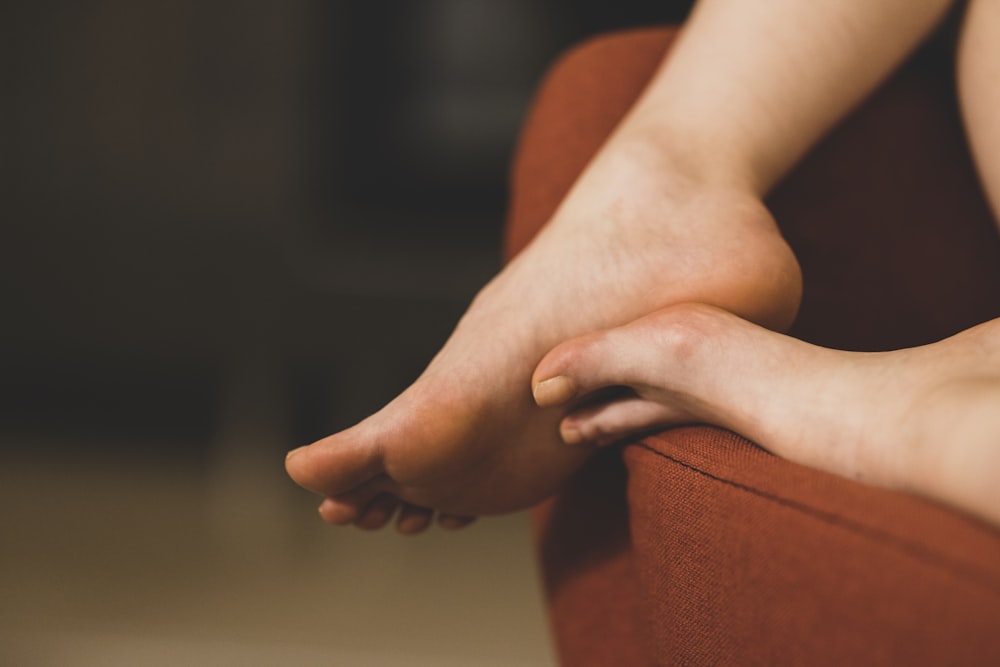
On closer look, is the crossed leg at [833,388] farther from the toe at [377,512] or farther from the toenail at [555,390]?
the toe at [377,512]

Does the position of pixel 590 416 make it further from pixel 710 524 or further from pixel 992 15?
pixel 992 15

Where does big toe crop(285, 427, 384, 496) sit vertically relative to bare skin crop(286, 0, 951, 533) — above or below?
below

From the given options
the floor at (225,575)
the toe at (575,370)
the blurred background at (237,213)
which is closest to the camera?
the toe at (575,370)

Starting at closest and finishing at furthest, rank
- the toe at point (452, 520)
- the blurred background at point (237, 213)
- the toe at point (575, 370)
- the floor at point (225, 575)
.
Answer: the toe at point (575, 370) → the toe at point (452, 520) → the floor at point (225, 575) → the blurred background at point (237, 213)

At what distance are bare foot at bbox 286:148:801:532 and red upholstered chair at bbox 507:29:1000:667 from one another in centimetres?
7

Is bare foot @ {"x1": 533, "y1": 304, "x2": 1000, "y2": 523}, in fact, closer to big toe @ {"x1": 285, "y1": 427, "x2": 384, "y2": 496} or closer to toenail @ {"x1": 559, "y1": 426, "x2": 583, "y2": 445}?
toenail @ {"x1": 559, "y1": 426, "x2": 583, "y2": 445}

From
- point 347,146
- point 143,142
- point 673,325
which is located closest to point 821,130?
point 673,325

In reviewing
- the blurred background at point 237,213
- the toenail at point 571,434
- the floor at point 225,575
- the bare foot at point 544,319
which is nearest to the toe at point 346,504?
the bare foot at point 544,319

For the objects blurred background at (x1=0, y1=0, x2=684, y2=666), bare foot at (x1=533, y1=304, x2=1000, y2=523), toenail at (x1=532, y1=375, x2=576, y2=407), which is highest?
blurred background at (x1=0, y1=0, x2=684, y2=666)

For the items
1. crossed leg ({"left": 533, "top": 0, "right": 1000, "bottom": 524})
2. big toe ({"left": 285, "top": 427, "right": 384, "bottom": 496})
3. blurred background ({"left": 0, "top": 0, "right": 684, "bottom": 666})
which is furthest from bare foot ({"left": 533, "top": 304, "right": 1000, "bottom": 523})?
blurred background ({"left": 0, "top": 0, "right": 684, "bottom": 666})

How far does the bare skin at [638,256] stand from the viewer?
51 cm

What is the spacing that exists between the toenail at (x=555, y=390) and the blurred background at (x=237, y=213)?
116 cm

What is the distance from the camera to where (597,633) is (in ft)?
1.80

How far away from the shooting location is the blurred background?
5.65ft
